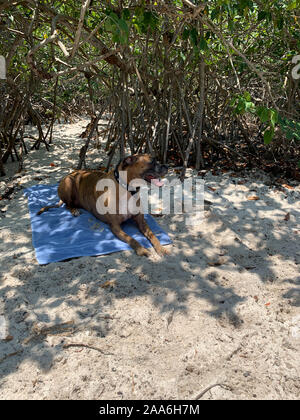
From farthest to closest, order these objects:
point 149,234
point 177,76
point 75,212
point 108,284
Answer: point 177,76, point 75,212, point 149,234, point 108,284

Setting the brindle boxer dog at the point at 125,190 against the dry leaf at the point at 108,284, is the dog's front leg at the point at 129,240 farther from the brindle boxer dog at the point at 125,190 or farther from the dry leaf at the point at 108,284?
the dry leaf at the point at 108,284

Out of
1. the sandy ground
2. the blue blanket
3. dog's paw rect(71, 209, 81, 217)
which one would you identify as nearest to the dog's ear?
the blue blanket

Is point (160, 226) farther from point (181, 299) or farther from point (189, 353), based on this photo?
point (189, 353)

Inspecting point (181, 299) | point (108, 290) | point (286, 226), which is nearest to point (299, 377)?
point (181, 299)

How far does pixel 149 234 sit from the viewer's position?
13.2 ft

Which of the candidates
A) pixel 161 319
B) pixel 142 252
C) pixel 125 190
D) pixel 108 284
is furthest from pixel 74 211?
pixel 161 319

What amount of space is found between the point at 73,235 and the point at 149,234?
97 cm

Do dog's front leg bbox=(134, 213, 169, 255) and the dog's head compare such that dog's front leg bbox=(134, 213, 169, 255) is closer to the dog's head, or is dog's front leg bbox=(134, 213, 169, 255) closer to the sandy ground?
the sandy ground

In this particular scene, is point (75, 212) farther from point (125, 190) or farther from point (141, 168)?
point (141, 168)

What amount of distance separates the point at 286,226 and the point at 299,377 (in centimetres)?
Answer: 251

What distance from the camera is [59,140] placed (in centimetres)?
898

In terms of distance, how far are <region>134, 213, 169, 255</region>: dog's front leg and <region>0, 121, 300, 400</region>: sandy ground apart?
3.9 inches

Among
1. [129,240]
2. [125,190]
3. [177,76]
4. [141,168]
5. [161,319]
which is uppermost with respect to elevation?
[177,76]

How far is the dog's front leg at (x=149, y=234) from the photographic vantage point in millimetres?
3762
